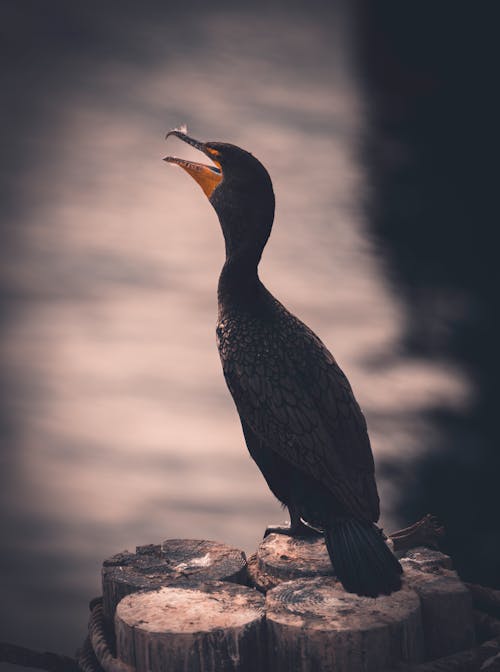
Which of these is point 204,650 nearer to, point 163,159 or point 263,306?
point 263,306

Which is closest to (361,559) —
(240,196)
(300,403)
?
(300,403)

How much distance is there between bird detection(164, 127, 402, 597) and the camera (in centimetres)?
214

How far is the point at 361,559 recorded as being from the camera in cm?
211

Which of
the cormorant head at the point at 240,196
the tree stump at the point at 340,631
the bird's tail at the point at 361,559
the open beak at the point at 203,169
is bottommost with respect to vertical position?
the tree stump at the point at 340,631

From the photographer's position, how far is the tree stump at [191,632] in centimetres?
189

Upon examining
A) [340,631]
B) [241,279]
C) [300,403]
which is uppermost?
[241,279]

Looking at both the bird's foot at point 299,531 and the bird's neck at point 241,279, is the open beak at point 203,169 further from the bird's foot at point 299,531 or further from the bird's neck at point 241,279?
the bird's foot at point 299,531

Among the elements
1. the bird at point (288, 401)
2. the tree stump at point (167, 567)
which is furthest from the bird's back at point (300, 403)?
the tree stump at point (167, 567)

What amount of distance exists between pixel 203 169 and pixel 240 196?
0.17 metres

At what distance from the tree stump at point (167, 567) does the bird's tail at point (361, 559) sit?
11.8 inches

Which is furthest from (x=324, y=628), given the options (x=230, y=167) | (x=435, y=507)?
(x=435, y=507)

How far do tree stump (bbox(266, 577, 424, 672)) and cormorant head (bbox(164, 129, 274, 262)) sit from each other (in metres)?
0.93

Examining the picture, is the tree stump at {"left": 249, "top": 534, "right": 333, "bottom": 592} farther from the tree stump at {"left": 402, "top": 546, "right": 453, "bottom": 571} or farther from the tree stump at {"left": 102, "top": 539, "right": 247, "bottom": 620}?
the tree stump at {"left": 402, "top": 546, "right": 453, "bottom": 571}

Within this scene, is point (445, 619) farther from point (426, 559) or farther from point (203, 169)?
point (203, 169)
